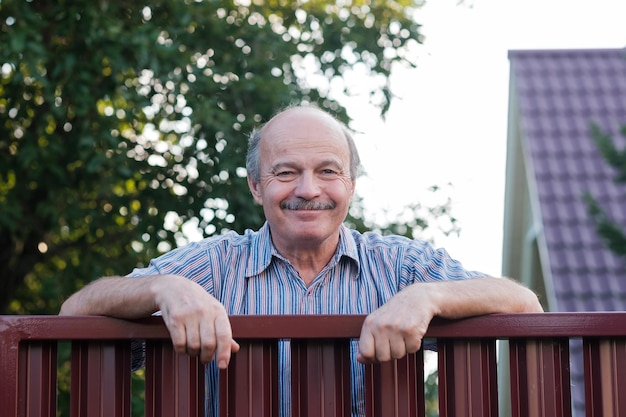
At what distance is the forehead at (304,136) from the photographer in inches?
115

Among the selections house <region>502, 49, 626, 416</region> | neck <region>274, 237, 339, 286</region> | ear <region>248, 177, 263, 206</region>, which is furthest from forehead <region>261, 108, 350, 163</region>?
house <region>502, 49, 626, 416</region>

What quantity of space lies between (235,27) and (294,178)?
3.17 meters

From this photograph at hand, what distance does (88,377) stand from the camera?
7.51ft

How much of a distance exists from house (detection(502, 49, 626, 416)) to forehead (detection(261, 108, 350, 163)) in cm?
479

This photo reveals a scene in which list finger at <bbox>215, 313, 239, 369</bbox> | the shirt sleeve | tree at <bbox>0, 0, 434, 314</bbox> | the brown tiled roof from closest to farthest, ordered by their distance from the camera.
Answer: finger at <bbox>215, 313, 239, 369</bbox>, the shirt sleeve, tree at <bbox>0, 0, 434, 314</bbox>, the brown tiled roof

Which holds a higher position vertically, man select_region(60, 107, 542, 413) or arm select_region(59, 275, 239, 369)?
man select_region(60, 107, 542, 413)

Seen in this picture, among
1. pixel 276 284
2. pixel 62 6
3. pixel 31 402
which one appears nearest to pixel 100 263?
pixel 62 6

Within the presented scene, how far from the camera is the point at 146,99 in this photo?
224 inches

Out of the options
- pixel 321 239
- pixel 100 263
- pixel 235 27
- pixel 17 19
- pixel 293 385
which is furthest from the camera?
pixel 100 263

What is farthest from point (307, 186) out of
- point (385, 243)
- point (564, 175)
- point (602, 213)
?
point (564, 175)

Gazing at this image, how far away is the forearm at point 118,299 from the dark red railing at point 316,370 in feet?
0.09

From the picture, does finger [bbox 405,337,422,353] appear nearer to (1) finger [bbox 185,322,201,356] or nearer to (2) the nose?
(1) finger [bbox 185,322,201,356]

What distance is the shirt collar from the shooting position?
9.47 feet

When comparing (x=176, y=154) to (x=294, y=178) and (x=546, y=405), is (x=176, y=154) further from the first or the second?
(x=546, y=405)
